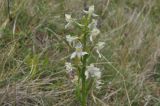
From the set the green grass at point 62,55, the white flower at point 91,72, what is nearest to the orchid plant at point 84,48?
the white flower at point 91,72

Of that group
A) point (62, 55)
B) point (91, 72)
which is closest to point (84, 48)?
point (91, 72)

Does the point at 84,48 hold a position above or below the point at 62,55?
above

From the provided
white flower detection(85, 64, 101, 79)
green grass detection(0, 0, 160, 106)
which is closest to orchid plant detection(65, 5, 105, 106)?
Result: white flower detection(85, 64, 101, 79)

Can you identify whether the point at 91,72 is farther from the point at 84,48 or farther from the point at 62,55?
the point at 62,55

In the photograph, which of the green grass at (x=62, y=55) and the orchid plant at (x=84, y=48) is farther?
the green grass at (x=62, y=55)

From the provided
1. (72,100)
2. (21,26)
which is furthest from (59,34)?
(72,100)

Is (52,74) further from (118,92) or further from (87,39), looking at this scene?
(87,39)

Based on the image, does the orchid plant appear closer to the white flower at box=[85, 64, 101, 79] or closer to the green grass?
the white flower at box=[85, 64, 101, 79]

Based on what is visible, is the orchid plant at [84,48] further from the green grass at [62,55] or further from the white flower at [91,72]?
the green grass at [62,55]

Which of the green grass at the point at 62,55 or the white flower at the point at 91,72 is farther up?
the white flower at the point at 91,72
